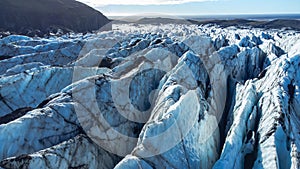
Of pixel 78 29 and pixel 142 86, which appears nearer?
pixel 142 86

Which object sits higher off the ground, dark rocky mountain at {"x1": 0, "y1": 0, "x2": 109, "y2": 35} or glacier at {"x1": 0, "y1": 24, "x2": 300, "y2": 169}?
dark rocky mountain at {"x1": 0, "y1": 0, "x2": 109, "y2": 35}

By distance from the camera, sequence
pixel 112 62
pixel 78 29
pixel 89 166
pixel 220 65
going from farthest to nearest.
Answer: pixel 78 29 < pixel 112 62 < pixel 220 65 < pixel 89 166

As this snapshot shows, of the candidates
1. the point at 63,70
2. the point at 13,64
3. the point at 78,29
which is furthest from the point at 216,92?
the point at 78,29

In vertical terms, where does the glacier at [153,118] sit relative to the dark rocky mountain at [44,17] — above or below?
below

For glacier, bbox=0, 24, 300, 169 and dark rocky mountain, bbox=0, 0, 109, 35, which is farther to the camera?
dark rocky mountain, bbox=0, 0, 109, 35

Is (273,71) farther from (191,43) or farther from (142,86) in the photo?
(191,43)

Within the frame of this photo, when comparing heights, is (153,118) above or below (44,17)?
below

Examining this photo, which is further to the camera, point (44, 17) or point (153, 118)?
point (44, 17)

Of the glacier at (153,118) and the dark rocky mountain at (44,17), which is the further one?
the dark rocky mountain at (44,17)
